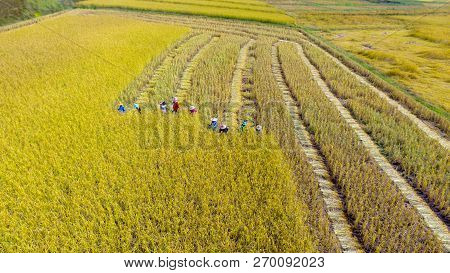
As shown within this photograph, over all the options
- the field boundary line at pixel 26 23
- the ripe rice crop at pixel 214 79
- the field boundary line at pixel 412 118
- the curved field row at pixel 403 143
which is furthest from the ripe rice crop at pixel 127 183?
the field boundary line at pixel 26 23

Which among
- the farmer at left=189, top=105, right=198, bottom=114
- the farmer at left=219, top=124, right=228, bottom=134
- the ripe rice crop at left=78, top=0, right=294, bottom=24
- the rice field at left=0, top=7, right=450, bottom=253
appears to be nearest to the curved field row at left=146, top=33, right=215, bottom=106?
the rice field at left=0, top=7, right=450, bottom=253

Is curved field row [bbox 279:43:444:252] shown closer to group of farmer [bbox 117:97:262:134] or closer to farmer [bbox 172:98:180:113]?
group of farmer [bbox 117:97:262:134]

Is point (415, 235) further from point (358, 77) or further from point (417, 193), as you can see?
point (358, 77)

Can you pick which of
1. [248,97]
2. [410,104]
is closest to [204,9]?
[248,97]

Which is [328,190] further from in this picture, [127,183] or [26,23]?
[26,23]

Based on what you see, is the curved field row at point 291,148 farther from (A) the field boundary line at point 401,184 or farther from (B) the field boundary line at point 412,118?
(B) the field boundary line at point 412,118
